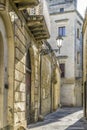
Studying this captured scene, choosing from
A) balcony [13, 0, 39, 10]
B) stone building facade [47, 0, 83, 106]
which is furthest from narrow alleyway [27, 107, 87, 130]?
stone building facade [47, 0, 83, 106]

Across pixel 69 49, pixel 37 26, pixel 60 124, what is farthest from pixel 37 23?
pixel 69 49

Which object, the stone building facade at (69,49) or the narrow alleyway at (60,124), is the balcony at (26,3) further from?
the stone building facade at (69,49)

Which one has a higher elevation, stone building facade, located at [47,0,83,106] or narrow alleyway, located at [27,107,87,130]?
stone building facade, located at [47,0,83,106]

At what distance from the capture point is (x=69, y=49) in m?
33.2

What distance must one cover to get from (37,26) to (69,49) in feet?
71.2

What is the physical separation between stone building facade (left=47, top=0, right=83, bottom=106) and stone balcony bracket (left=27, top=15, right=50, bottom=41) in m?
19.2

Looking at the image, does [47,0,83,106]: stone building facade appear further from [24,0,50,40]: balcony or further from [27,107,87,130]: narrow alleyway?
[24,0,50,40]: balcony

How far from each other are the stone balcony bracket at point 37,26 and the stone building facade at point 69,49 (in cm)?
1915

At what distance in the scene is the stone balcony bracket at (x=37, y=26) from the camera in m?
11.0

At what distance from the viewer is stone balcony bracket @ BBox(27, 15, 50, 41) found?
1100cm

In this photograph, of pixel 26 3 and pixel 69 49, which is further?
pixel 69 49

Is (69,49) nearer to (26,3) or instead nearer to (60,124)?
(60,124)

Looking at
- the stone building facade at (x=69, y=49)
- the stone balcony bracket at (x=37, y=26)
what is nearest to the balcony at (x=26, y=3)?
the stone balcony bracket at (x=37, y=26)

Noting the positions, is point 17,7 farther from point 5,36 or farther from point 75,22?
point 75,22
